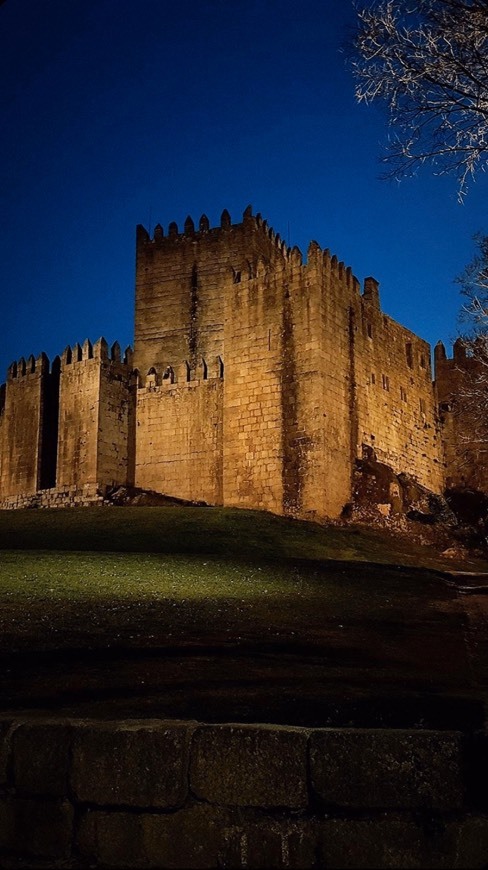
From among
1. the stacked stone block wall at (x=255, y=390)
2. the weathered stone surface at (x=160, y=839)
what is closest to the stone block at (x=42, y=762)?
the weathered stone surface at (x=160, y=839)

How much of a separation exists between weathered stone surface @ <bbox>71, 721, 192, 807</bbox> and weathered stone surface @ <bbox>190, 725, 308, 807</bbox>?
0.09m

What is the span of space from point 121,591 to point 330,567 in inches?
243

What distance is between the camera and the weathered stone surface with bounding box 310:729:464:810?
3.90m

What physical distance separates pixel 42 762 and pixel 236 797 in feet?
3.30

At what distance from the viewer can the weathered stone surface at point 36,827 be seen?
161 inches

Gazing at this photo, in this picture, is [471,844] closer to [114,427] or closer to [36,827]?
[36,827]

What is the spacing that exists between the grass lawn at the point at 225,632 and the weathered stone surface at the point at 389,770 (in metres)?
0.61

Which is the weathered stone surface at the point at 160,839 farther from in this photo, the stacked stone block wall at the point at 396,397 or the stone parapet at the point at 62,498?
the stone parapet at the point at 62,498

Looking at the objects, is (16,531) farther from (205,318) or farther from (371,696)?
(205,318)

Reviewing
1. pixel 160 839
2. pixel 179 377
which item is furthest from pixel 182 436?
pixel 160 839

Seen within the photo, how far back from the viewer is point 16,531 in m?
21.2

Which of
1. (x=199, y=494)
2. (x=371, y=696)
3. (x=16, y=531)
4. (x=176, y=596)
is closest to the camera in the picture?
(x=371, y=696)

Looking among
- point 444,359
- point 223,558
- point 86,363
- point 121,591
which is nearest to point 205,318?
point 86,363

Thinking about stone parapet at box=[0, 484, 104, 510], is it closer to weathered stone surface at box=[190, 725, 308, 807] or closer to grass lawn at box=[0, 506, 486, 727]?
grass lawn at box=[0, 506, 486, 727]
